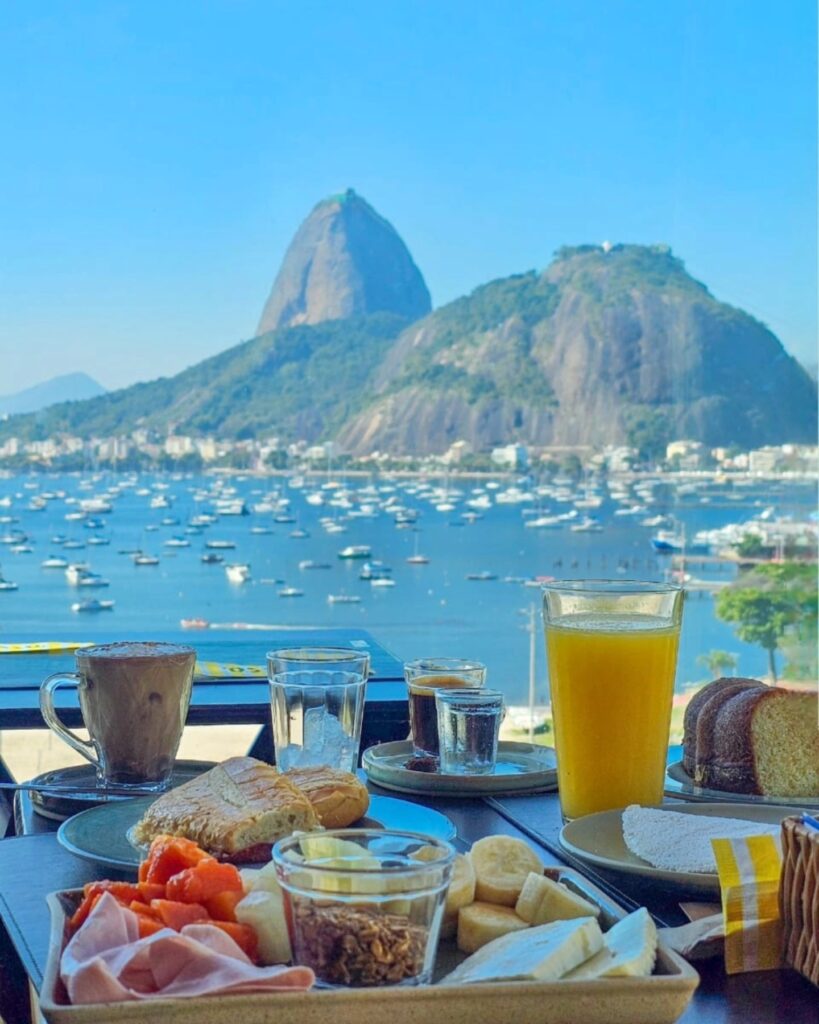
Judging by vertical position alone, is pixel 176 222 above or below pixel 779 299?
above

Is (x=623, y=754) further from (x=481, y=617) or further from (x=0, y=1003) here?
(x=481, y=617)

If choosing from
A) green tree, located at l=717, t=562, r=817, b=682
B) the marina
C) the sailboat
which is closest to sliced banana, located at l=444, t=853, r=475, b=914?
green tree, located at l=717, t=562, r=817, b=682

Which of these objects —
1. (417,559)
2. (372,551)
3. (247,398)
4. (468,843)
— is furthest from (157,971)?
(372,551)

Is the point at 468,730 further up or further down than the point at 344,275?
further down

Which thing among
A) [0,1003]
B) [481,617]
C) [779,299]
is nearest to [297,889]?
[0,1003]

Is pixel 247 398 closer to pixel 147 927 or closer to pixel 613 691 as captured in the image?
pixel 613 691

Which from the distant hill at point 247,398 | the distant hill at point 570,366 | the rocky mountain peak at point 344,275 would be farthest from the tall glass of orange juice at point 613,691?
the rocky mountain peak at point 344,275

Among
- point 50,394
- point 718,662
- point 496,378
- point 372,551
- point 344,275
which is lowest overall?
point 718,662
